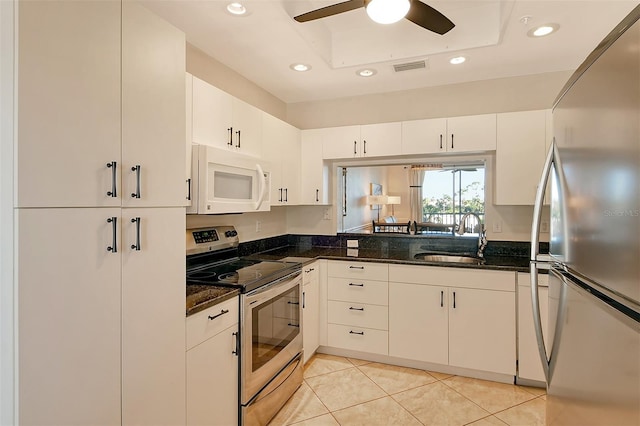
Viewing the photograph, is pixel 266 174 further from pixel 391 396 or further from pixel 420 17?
pixel 391 396

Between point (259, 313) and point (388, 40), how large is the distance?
218cm

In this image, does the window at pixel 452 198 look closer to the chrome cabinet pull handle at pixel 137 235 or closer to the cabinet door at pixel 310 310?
the cabinet door at pixel 310 310

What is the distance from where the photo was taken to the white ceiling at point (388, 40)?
211cm

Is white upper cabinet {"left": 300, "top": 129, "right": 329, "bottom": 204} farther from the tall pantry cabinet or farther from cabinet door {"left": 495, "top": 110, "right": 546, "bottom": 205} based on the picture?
the tall pantry cabinet

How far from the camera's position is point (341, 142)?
3496 mm

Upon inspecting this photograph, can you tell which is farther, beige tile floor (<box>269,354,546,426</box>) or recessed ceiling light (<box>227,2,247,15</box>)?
→ beige tile floor (<box>269,354,546,426</box>)

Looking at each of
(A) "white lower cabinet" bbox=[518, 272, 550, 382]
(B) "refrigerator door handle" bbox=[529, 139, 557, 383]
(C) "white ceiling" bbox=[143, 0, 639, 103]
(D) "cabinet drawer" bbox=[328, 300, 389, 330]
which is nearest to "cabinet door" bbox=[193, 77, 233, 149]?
(C) "white ceiling" bbox=[143, 0, 639, 103]

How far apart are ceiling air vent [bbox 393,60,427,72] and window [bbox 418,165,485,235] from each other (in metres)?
1.06

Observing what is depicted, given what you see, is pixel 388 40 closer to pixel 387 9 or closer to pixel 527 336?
pixel 387 9

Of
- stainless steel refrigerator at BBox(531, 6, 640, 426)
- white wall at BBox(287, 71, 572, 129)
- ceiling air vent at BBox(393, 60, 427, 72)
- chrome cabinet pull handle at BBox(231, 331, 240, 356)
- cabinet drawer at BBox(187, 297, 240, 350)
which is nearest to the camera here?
stainless steel refrigerator at BBox(531, 6, 640, 426)

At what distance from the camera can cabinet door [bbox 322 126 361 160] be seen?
345 centimetres

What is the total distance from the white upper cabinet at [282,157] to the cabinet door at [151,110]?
133cm

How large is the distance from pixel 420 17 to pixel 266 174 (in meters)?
1.51
